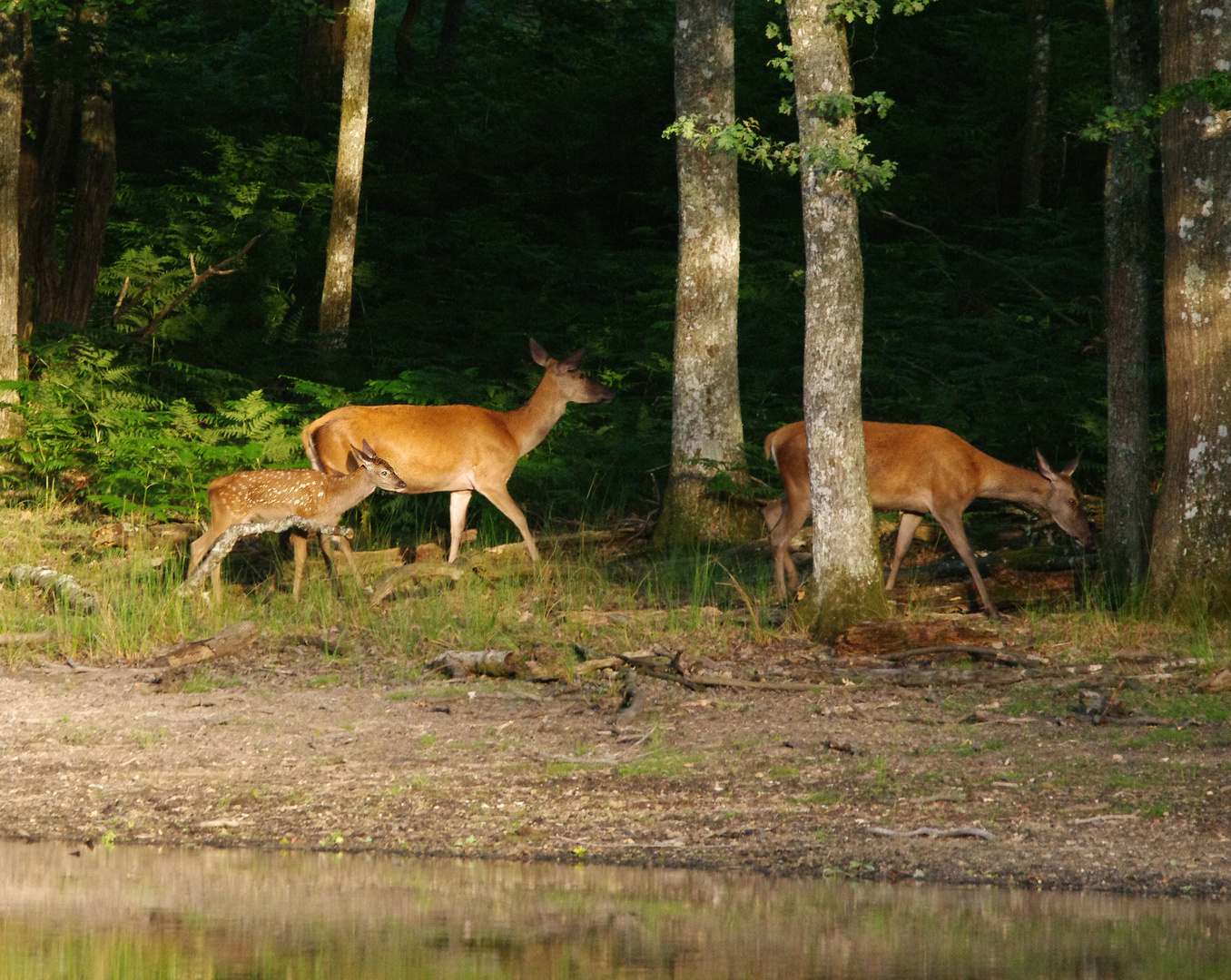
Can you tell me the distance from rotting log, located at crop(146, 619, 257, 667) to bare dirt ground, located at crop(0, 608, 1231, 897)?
260 mm

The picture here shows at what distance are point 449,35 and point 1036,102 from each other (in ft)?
38.9

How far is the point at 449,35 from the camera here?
27.9m

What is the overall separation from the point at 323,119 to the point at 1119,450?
48.7 feet

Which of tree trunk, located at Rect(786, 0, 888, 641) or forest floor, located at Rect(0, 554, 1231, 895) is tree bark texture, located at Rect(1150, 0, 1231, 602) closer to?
forest floor, located at Rect(0, 554, 1231, 895)

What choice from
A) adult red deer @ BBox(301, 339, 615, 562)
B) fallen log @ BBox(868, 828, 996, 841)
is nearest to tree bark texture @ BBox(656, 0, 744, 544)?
adult red deer @ BBox(301, 339, 615, 562)

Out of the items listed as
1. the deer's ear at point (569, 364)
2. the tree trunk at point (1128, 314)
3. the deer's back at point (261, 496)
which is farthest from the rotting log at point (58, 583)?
the tree trunk at point (1128, 314)

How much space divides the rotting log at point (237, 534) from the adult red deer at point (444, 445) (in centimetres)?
104

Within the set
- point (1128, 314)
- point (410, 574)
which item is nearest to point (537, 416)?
point (410, 574)

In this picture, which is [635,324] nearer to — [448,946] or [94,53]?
[94,53]

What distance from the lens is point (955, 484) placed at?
1132 centimetres

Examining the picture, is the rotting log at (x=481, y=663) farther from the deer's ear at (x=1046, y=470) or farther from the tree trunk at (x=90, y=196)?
the tree trunk at (x=90, y=196)

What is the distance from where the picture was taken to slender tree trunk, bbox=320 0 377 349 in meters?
16.6

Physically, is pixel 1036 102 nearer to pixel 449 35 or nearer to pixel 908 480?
pixel 908 480

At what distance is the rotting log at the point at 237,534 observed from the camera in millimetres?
10734
